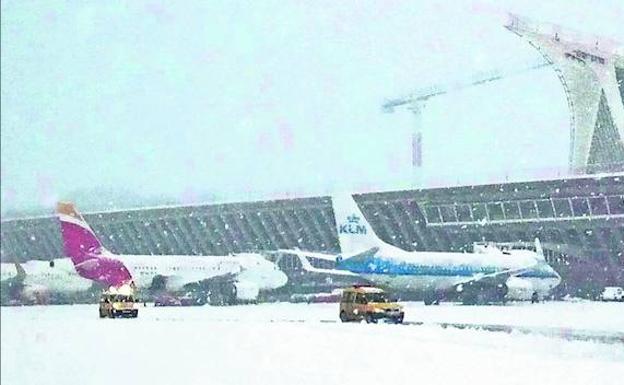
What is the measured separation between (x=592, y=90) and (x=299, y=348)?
2545mm

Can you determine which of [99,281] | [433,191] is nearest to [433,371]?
[433,191]

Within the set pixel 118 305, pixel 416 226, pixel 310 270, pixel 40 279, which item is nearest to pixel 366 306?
pixel 310 270

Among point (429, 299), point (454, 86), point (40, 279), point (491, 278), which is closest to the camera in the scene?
point (454, 86)

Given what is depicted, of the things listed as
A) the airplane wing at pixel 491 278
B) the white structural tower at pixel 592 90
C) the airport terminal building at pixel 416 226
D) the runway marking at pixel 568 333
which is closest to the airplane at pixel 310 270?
the airport terminal building at pixel 416 226

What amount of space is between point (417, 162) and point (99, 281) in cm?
296

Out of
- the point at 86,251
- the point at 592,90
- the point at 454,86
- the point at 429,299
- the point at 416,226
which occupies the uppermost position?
the point at 454,86

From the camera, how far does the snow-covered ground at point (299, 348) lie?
543 centimetres

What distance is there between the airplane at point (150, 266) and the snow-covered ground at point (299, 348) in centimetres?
24

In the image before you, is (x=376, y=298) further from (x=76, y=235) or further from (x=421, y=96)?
(x=76, y=235)

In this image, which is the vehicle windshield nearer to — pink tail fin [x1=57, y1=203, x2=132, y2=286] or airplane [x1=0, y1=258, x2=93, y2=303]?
pink tail fin [x1=57, y1=203, x2=132, y2=286]

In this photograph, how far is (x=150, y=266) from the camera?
6.85 meters

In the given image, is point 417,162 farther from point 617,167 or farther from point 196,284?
point 196,284

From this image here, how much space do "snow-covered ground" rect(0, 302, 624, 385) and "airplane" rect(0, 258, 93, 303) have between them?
216 mm

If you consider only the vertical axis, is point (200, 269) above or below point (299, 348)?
above
